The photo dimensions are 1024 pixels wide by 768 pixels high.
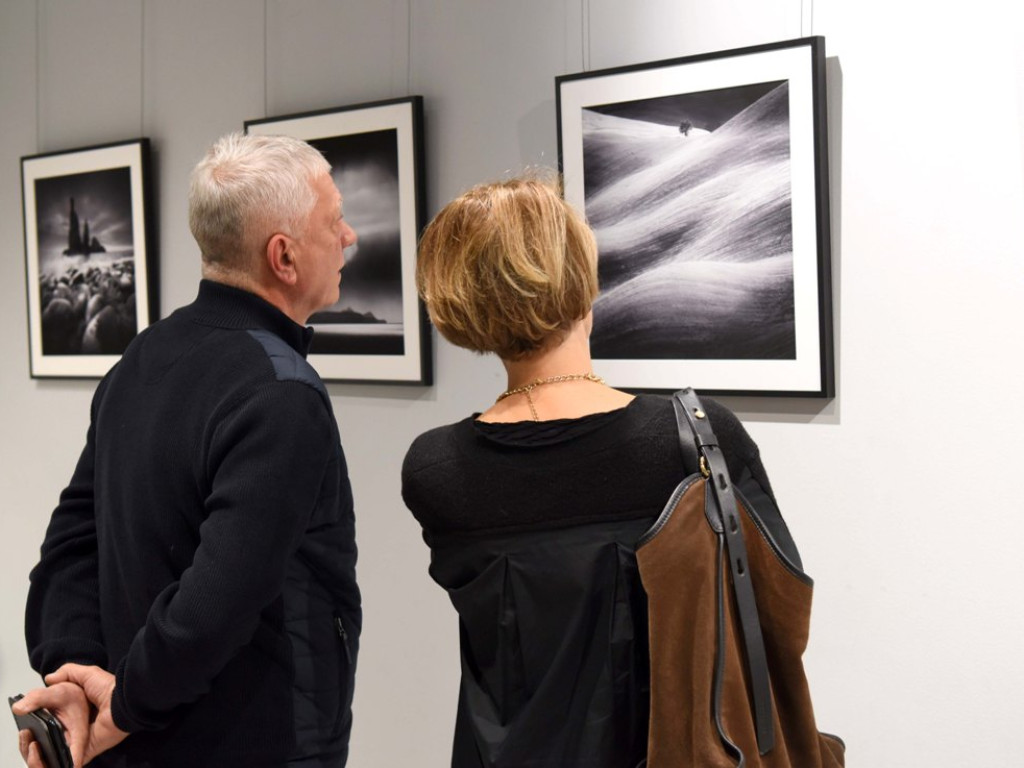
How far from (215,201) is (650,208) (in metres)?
1.07

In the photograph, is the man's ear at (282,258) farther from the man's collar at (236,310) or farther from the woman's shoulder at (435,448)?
the woman's shoulder at (435,448)

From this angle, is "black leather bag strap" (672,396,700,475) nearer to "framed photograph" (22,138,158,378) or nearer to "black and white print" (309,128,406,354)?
"black and white print" (309,128,406,354)

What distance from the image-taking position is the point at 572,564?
1.34 meters

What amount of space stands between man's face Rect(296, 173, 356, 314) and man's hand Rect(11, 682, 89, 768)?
68cm

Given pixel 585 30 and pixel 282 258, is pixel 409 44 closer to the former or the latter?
pixel 585 30

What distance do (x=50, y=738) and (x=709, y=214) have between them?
1565mm

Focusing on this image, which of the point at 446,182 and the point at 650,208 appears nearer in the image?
the point at 650,208

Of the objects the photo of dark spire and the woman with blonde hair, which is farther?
the photo of dark spire

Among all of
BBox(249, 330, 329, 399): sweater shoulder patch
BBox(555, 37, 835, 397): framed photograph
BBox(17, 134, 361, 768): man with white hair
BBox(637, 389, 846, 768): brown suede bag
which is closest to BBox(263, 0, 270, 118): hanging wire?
BBox(555, 37, 835, 397): framed photograph

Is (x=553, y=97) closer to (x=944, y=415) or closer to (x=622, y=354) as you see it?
(x=622, y=354)

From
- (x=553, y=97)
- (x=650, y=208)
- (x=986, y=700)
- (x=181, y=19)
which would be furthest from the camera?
(x=181, y=19)

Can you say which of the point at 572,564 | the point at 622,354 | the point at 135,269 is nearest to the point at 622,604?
the point at 572,564

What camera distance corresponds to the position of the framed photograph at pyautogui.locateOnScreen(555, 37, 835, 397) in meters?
2.26

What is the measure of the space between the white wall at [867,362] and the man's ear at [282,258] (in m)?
1.07
